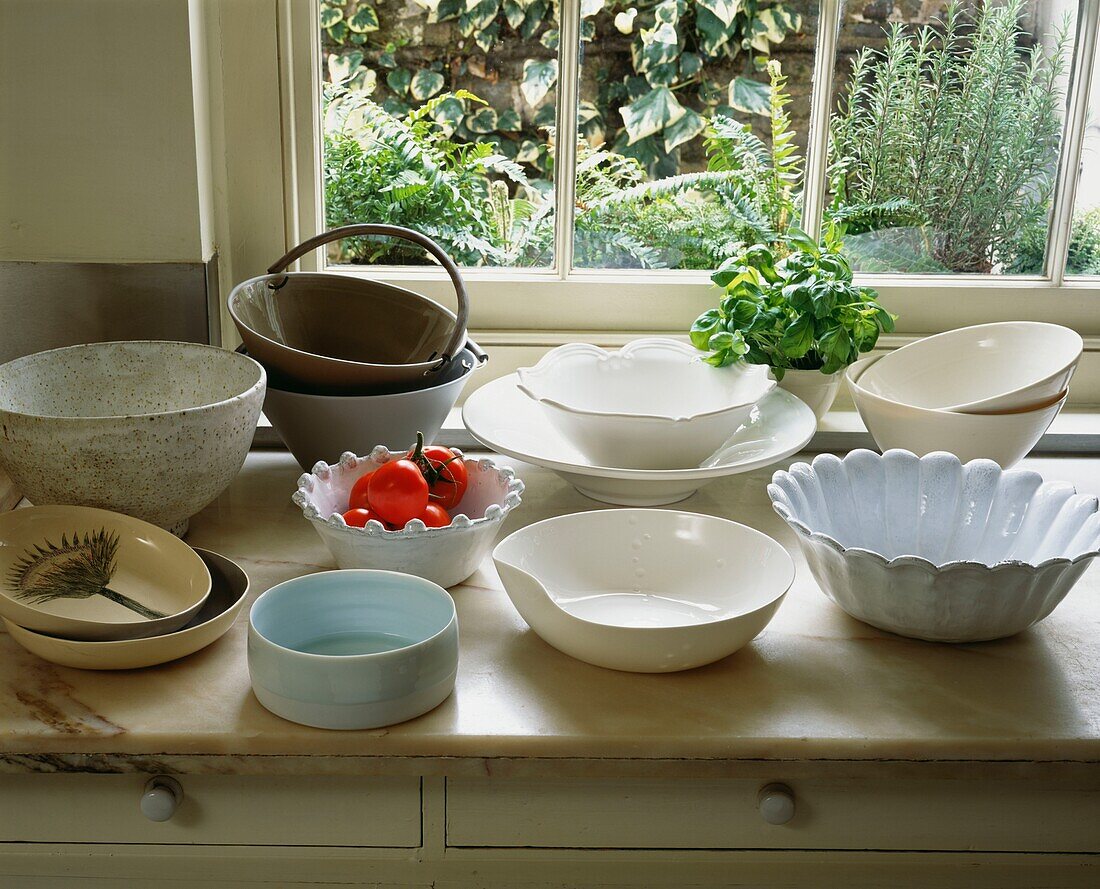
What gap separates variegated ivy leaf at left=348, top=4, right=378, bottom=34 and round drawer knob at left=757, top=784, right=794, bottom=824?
42.3 inches

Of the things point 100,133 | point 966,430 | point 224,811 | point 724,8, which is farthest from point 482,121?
point 224,811

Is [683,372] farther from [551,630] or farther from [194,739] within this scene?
[194,739]

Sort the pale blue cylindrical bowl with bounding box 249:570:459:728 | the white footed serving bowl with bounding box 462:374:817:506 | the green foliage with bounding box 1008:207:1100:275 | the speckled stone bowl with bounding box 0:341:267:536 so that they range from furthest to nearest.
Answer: the green foliage with bounding box 1008:207:1100:275
the white footed serving bowl with bounding box 462:374:817:506
the speckled stone bowl with bounding box 0:341:267:536
the pale blue cylindrical bowl with bounding box 249:570:459:728

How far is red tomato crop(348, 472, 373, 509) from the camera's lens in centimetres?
100

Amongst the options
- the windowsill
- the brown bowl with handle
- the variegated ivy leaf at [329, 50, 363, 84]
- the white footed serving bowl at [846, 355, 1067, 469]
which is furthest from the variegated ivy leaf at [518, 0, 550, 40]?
the white footed serving bowl at [846, 355, 1067, 469]

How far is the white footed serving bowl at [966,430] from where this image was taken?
118cm

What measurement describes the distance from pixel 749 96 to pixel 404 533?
2.83ft

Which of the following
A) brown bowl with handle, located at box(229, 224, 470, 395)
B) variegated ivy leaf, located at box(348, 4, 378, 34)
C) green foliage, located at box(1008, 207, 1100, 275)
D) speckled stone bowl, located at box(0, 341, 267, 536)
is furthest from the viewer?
green foliage, located at box(1008, 207, 1100, 275)

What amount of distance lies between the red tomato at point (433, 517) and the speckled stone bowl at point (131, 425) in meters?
0.19

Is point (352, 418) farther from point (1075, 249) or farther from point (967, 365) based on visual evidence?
point (1075, 249)

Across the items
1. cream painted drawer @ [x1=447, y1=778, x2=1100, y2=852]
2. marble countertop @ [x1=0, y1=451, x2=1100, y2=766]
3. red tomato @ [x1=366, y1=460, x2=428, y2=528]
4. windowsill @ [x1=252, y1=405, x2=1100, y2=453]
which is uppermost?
red tomato @ [x1=366, y1=460, x2=428, y2=528]

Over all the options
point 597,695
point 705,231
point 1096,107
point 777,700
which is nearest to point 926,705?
point 777,700

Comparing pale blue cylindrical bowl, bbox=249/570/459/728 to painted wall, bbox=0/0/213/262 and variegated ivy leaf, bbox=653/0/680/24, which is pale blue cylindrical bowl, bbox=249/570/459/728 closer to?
painted wall, bbox=0/0/213/262

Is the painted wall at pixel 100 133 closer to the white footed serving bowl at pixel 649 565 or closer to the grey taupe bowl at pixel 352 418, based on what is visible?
the grey taupe bowl at pixel 352 418
